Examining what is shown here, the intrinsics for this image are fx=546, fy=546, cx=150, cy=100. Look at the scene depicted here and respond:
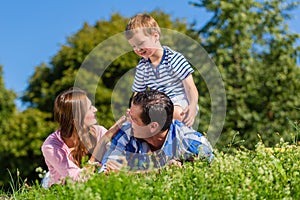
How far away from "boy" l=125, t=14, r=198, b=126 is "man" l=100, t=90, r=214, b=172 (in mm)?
554

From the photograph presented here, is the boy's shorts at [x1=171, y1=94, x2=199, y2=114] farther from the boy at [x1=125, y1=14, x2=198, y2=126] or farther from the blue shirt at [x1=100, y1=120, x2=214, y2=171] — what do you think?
Answer: the blue shirt at [x1=100, y1=120, x2=214, y2=171]

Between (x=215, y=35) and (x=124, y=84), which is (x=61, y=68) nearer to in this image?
(x=124, y=84)

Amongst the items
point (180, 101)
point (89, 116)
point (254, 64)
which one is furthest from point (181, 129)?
point (254, 64)

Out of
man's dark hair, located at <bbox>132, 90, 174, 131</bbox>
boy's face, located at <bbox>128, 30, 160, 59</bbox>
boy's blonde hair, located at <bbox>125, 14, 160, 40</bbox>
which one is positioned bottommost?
man's dark hair, located at <bbox>132, 90, 174, 131</bbox>

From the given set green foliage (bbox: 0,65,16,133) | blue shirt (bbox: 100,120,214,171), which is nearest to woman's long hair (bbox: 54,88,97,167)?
blue shirt (bbox: 100,120,214,171)

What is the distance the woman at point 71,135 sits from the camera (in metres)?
5.23

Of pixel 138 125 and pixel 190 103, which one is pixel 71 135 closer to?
pixel 138 125

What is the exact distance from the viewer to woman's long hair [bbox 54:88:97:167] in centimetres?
525

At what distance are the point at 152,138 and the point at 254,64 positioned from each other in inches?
241

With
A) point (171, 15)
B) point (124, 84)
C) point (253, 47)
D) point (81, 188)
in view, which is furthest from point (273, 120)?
point (81, 188)

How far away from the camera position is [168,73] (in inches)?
218

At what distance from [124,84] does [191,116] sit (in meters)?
5.69

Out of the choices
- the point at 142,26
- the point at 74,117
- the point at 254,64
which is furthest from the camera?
the point at 254,64

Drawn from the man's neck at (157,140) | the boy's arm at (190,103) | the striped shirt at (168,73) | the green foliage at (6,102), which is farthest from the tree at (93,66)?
the man's neck at (157,140)
